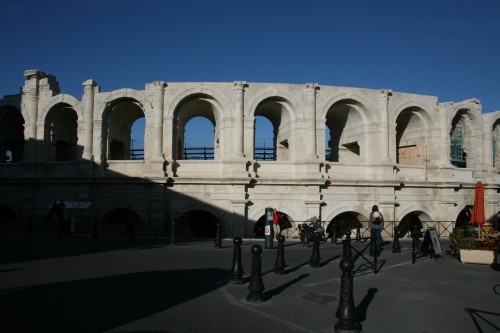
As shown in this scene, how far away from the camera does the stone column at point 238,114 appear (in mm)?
19969

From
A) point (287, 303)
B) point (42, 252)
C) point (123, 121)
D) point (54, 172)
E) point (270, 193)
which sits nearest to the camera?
point (287, 303)

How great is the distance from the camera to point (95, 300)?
7.22 m

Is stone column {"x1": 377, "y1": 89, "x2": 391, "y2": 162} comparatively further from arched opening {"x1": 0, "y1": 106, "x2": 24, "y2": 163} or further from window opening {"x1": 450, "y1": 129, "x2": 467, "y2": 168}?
arched opening {"x1": 0, "y1": 106, "x2": 24, "y2": 163}

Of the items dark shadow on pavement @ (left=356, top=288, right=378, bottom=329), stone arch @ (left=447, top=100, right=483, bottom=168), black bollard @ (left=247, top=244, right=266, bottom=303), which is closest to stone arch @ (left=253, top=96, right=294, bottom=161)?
stone arch @ (left=447, top=100, right=483, bottom=168)

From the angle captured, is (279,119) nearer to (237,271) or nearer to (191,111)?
(191,111)

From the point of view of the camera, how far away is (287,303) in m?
7.21

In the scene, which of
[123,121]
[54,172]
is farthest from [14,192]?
[123,121]

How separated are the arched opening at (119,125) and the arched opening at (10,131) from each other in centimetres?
622

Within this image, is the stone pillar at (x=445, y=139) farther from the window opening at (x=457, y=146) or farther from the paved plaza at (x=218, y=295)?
the paved plaza at (x=218, y=295)

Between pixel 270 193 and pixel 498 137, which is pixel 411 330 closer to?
pixel 270 193

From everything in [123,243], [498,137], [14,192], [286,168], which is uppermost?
[498,137]

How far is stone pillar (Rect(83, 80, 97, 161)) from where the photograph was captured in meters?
20.6

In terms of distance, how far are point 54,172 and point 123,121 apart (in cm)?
478

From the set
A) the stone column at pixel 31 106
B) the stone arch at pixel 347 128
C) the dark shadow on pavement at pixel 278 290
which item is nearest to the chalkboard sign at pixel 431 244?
the dark shadow on pavement at pixel 278 290
